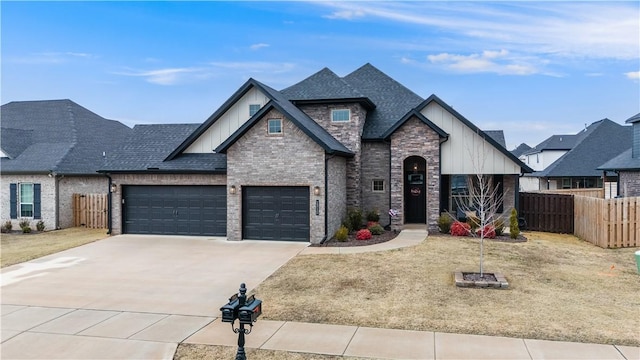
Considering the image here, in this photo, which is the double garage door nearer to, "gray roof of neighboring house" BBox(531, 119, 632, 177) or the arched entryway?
the arched entryway

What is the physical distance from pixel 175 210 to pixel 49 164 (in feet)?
27.5

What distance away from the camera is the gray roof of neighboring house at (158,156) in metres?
17.8

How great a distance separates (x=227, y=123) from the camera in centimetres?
1841

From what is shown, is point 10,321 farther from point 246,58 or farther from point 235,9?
point 246,58

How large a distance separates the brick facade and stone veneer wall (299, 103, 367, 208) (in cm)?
166

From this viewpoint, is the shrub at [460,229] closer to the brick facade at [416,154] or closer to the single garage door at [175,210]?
the brick facade at [416,154]

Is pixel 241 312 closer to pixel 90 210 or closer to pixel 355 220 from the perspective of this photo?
pixel 355 220

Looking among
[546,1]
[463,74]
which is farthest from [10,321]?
[463,74]

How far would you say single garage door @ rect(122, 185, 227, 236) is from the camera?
17.7m

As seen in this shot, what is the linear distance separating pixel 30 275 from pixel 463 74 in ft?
82.2

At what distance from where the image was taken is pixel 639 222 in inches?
581

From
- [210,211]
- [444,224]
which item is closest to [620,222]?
[444,224]

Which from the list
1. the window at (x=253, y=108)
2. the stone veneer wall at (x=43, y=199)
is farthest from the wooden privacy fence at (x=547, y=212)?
the stone veneer wall at (x=43, y=199)

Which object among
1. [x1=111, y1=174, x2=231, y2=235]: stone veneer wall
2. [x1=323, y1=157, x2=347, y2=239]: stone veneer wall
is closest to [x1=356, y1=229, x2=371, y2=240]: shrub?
[x1=323, y1=157, x2=347, y2=239]: stone veneer wall
